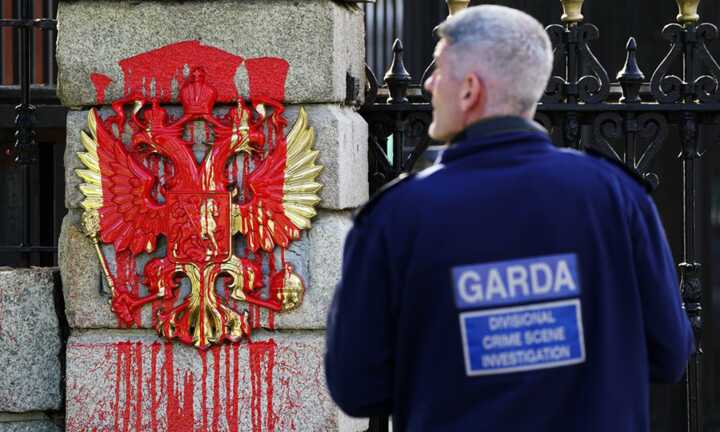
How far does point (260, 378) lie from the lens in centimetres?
412

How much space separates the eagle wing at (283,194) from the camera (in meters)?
4.05

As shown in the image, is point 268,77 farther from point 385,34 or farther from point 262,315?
point 385,34

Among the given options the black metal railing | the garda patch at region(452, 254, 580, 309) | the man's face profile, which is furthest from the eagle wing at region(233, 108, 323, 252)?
the garda patch at region(452, 254, 580, 309)

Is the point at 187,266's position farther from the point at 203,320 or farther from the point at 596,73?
the point at 596,73

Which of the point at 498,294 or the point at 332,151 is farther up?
the point at 332,151

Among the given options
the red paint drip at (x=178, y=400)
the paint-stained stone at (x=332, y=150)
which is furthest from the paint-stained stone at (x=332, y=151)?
the red paint drip at (x=178, y=400)

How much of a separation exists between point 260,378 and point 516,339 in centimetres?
184

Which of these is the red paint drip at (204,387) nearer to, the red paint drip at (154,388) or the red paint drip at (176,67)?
the red paint drip at (154,388)

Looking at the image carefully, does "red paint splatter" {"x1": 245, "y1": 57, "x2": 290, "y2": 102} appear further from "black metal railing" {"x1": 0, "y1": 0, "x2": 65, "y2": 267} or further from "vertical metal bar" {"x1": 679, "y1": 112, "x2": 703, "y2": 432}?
"vertical metal bar" {"x1": 679, "y1": 112, "x2": 703, "y2": 432}

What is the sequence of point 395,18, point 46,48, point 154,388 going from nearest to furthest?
point 154,388 < point 46,48 < point 395,18

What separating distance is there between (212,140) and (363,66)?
649 mm

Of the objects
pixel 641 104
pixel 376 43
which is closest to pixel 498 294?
pixel 641 104

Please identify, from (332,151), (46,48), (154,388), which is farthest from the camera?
(46,48)

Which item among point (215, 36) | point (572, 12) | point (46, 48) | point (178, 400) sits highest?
point (46, 48)
